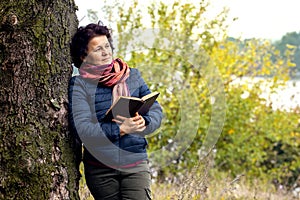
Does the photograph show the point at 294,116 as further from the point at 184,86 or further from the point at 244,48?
the point at 184,86

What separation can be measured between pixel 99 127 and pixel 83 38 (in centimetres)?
51

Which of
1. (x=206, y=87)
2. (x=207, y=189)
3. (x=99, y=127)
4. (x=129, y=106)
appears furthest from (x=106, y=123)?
(x=206, y=87)

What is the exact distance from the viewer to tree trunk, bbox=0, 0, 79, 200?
2.73m

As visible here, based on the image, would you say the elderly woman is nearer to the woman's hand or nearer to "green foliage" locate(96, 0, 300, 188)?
the woman's hand

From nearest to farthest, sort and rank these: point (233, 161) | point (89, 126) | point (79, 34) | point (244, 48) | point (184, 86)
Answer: point (89, 126) < point (79, 34) < point (184, 86) < point (233, 161) < point (244, 48)

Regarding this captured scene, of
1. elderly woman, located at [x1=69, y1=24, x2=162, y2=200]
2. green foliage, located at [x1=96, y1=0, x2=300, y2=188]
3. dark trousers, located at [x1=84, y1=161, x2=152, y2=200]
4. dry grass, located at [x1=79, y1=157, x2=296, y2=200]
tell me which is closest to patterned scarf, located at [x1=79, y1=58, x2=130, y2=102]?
elderly woman, located at [x1=69, y1=24, x2=162, y2=200]

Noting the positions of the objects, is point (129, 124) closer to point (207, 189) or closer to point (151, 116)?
point (151, 116)

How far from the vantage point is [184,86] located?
21.0 feet

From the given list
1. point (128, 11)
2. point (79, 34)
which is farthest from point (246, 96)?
point (79, 34)

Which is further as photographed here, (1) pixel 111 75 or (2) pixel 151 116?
(2) pixel 151 116

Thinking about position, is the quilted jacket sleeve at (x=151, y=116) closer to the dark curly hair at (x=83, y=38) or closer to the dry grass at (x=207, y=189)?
the dark curly hair at (x=83, y=38)

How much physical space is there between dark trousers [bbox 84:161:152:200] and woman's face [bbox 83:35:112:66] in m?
0.55

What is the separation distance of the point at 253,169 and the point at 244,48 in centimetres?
183

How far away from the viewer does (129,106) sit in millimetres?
2625
